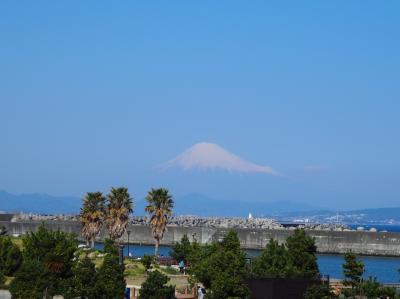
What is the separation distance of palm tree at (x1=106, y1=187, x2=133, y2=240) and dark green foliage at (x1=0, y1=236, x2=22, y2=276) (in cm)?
3237

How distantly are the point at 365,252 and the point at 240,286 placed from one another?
9366 centimetres

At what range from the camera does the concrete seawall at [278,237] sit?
449 feet

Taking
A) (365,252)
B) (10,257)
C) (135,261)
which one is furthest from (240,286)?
(365,252)

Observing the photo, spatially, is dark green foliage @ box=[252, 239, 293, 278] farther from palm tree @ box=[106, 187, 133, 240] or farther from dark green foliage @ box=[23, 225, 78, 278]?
palm tree @ box=[106, 187, 133, 240]

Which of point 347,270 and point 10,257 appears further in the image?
point 10,257

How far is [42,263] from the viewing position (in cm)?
5388

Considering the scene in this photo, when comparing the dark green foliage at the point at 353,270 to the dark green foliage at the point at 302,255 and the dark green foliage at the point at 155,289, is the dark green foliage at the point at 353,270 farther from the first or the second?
the dark green foliage at the point at 155,289

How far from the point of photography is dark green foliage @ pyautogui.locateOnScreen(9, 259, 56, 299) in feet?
161

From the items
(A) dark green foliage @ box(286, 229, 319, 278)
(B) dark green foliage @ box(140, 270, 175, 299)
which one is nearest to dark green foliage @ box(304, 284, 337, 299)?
(B) dark green foliage @ box(140, 270, 175, 299)

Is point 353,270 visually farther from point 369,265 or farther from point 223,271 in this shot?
point 369,265

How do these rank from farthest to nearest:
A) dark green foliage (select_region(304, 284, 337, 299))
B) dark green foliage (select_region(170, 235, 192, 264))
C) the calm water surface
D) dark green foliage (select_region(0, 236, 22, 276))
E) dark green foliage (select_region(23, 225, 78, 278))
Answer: the calm water surface, dark green foliage (select_region(170, 235, 192, 264)), dark green foliage (select_region(0, 236, 22, 276)), dark green foliage (select_region(23, 225, 78, 278)), dark green foliage (select_region(304, 284, 337, 299))

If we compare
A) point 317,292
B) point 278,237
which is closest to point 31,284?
point 317,292

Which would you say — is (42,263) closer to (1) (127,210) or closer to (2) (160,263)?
(2) (160,263)

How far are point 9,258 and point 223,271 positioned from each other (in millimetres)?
16607
